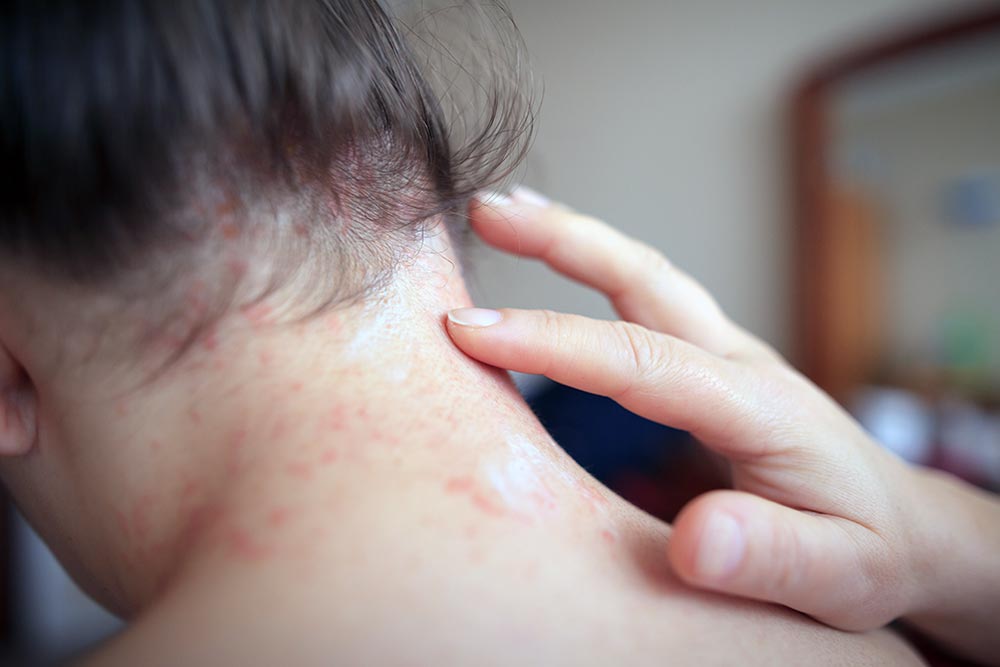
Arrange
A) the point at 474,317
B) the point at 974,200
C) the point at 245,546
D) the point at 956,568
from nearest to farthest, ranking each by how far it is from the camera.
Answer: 1. the point at 245,546
2. the point at 474,317
3. the point at 956,568
4. the point at 974,200

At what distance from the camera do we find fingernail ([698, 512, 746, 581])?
0.41 metres

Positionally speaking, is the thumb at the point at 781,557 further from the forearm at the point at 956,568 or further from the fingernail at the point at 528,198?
the fingernail at the point at 528,198

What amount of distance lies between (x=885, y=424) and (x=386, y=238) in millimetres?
1842

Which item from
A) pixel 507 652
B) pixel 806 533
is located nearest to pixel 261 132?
pixel 507 652

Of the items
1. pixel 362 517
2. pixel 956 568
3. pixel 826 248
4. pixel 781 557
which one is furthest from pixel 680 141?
pixel 362 517

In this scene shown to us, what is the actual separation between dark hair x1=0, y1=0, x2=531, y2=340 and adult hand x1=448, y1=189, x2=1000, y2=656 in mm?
150

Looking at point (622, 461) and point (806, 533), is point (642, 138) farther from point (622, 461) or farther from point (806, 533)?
point (806, 533)

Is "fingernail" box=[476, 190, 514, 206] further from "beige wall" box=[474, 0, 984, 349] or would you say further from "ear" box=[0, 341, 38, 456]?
"beige wall" box=[474, 0, 984, 349]

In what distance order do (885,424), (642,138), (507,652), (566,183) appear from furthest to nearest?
(566,183) < (642,138) < (885,424) < (507,652)

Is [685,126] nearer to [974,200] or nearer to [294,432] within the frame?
[974,200]

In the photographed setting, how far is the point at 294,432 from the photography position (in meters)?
0.44

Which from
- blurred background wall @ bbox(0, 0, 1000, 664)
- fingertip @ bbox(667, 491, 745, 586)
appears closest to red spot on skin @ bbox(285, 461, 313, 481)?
fingertip @ bbox(667, 491, 745, 586)

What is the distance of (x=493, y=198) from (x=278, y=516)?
1.50 feet

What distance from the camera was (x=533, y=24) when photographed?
260 cm
